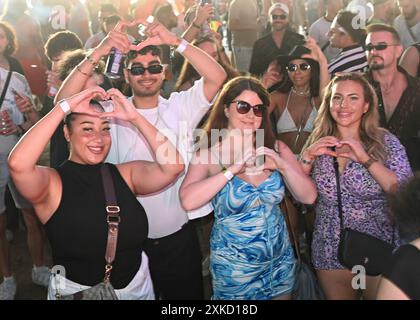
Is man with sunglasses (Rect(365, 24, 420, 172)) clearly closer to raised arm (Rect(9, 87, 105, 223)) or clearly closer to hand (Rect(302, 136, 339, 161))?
hand (Rect(302, 136, 339, 161))

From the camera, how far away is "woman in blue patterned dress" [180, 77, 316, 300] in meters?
3.12

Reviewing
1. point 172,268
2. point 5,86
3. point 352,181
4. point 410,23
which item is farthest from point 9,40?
point 410,23

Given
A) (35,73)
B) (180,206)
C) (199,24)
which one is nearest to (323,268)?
(180,206)

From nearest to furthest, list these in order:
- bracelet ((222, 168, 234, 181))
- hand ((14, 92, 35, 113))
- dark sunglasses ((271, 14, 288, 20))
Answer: bracelet ((222, 168, 234, 181)), hand ((14, 92, 35, 113)), dark sunglasses ((271, 14, 288, 20))

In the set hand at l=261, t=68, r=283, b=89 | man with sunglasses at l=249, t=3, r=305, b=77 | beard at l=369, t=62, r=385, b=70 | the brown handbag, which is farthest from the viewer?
man with sunglasses at l=249, t=3, r=305, b=77

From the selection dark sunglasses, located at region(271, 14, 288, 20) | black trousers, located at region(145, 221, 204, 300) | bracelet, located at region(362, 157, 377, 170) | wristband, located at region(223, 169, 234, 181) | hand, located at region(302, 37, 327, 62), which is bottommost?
black trousers, located at region(145, 221, 204, 300)

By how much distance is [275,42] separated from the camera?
652 centimetres

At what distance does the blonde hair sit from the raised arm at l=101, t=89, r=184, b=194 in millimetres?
1140

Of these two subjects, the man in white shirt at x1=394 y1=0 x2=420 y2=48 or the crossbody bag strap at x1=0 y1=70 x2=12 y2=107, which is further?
the man in white shirt at x1=394 y1=0 x2=420 y2=48

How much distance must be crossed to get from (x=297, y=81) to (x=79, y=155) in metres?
2.52

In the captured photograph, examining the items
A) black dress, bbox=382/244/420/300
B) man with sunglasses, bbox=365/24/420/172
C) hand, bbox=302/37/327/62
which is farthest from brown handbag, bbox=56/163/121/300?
hand, bbox=302/37/327/62

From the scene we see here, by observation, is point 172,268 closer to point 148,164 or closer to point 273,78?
point 148,164

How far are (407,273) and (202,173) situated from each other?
4.73 ft

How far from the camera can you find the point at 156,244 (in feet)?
10.9
